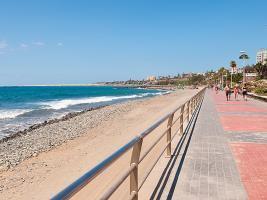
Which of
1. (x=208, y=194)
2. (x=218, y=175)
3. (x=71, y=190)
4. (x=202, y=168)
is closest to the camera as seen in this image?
(x=71, y=190)

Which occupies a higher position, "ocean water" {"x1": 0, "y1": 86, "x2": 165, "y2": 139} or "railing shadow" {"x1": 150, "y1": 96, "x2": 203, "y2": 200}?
"railing shadow" {"x1": 150, "y1": 96, "x2": 203, "y2": 200}

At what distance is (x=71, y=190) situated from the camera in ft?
6.94

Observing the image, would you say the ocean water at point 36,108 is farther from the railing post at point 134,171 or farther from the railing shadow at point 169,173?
the railing post at point 134,171

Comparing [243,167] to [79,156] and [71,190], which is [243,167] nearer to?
[71,190]

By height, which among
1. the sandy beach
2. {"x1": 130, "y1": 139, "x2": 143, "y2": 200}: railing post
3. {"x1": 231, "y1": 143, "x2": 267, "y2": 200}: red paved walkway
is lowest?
the sandy beach

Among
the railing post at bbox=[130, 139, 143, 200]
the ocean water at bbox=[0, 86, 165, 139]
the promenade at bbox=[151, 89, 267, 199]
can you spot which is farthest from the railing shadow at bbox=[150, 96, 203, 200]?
the ocean water at bbox=[0, 86, 165, 139]

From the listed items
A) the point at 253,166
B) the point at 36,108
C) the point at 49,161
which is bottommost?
the point at 36,108

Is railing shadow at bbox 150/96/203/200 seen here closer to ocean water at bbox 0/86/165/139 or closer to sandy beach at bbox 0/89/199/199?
sandy beach at bbox 0/89/199/199

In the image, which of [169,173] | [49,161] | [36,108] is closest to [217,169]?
[169,173]

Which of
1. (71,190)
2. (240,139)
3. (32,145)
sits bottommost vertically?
(32,145)

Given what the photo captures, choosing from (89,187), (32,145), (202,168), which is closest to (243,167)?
(202,168)

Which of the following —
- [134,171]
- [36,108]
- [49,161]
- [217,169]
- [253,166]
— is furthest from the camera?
[36,108]

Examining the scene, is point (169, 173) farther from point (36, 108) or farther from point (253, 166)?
point (36, 108)

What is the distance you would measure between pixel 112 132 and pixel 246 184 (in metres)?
13.8
